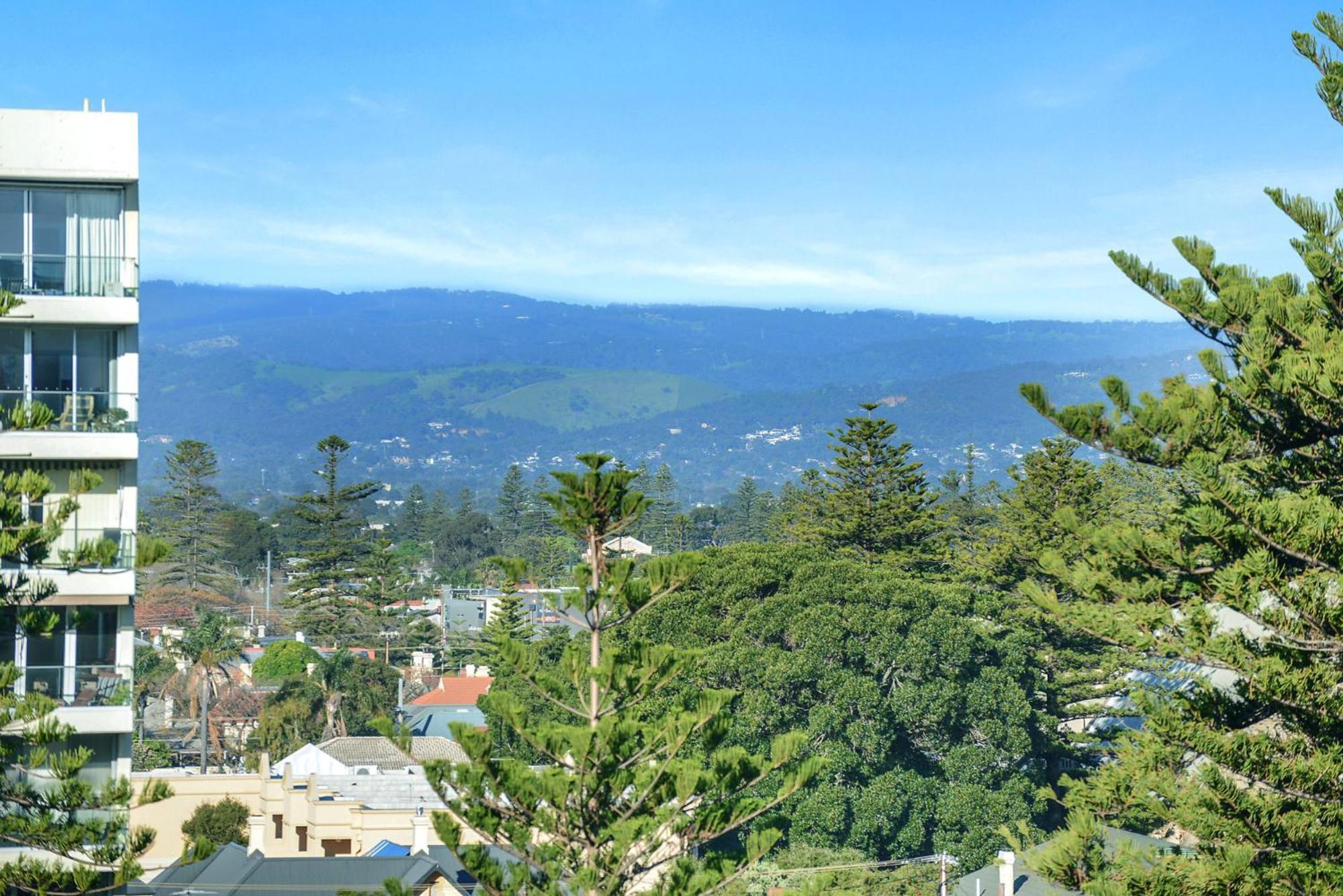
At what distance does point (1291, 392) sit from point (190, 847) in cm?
842

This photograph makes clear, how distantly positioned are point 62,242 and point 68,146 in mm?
717

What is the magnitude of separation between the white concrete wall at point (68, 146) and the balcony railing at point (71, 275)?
1.97 ft

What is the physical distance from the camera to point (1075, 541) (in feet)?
107

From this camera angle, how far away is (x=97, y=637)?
43.0 feet

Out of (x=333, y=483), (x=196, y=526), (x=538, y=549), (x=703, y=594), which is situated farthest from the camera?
(x=538, y=549)

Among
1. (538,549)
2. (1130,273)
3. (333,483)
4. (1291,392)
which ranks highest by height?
(1130,273)

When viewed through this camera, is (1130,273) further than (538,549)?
No

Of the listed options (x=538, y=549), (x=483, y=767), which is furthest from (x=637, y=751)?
(x=538, y=549)

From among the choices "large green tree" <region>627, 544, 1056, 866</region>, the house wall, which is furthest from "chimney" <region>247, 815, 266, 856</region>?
"large green tree" <region>627, 544, 1056, 866</region>

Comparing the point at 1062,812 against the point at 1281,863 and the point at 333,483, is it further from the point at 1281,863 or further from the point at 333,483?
the point at 333,483

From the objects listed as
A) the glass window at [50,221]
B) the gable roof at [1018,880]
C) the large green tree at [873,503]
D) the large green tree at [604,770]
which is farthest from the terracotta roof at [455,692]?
the glass window at [50,221]

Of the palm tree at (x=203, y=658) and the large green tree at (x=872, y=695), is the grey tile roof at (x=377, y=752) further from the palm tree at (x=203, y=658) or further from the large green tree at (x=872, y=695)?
the large green tree at (x=872, y=695)

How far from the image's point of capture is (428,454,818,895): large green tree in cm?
1340

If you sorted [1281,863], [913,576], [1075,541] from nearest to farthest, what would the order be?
[1281,863], [1075,541], [913,576]
